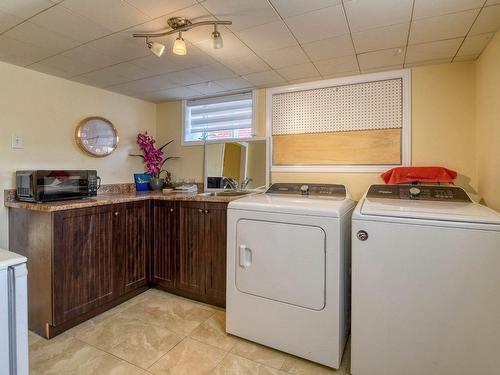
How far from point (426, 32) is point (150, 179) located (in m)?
2.87

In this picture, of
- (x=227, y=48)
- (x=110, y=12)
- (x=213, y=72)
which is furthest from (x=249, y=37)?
(x=110, y=12)

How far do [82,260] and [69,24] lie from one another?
159cm

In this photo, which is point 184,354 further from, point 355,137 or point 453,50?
point 453,50

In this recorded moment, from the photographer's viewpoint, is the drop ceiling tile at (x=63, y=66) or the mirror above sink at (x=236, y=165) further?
the mirror above sink at (x=236, y=165)

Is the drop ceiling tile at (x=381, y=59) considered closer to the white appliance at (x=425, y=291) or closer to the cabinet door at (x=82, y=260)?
the white appliance at (x=425, y=291)

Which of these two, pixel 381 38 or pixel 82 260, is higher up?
pixel 381 38

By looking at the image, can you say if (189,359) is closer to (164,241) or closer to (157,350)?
(157,350)

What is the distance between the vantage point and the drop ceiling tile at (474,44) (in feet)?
5.65

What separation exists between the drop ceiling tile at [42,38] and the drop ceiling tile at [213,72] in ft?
2.91

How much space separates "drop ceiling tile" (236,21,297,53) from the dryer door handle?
4.51ft

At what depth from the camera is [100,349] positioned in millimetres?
1799

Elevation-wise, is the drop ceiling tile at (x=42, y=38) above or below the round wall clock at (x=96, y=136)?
above

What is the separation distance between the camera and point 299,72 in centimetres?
238

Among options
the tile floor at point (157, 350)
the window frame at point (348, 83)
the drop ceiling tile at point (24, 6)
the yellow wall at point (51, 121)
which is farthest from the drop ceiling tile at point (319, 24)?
the yellow wall at point (51, 121)
